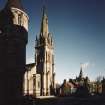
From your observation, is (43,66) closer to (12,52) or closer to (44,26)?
(44,26)

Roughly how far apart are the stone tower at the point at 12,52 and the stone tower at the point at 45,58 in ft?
131

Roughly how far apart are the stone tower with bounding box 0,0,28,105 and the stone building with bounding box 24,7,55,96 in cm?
3388

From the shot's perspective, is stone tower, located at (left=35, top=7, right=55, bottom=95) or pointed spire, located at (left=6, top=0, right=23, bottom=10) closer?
pointed spire, located at (left=6, top=0, right=23, bottom=10)

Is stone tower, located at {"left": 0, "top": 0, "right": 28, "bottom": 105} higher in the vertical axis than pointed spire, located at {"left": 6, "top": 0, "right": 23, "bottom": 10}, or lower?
lower

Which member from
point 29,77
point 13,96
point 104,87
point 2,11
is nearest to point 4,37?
point 2,11

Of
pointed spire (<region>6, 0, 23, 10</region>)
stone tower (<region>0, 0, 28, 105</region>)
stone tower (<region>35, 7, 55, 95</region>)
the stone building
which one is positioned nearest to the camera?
stone tower (<region>0, 0, 28, 105</region>)

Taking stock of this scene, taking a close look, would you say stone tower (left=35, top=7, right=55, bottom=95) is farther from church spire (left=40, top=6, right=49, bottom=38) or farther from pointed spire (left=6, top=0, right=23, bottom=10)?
pointed spire (left=6, top=0, right=23, bottom=10)

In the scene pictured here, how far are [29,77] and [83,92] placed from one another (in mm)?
17838

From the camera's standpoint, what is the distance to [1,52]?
31.3 meters

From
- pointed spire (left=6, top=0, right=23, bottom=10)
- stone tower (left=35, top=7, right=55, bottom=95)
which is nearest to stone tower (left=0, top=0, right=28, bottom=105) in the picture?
pointed spire (left=6, top=0, right=23, bottom=10)

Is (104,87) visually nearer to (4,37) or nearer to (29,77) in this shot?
(29,77)

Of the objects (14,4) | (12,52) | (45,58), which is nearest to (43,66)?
(45,58)

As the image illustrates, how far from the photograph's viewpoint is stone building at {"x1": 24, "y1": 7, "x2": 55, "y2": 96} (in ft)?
224

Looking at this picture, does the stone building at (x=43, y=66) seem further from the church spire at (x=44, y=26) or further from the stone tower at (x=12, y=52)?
the stone tower at (x=12, y=52)
